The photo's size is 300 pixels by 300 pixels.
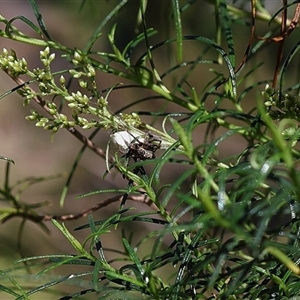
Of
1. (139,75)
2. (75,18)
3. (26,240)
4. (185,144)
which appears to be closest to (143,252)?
(26,240)

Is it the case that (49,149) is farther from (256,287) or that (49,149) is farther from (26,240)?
(256,287)

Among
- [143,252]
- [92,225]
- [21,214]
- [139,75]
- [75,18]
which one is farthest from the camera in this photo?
[75,18]

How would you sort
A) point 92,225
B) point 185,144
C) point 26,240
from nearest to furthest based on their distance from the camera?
point 185,144 < point 92,225 < point 26,240

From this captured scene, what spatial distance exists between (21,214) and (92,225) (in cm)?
30

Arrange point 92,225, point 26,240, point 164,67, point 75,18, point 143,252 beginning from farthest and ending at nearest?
point 75,18
point 164,67
point 26,240
point 143,252
point 92,225

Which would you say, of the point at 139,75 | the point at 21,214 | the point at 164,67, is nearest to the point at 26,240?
the point at 164,67

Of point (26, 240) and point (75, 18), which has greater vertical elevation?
point (75, 18)

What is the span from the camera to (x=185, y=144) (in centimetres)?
28

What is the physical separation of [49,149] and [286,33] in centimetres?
197

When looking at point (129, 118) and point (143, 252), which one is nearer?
point (129, 118)

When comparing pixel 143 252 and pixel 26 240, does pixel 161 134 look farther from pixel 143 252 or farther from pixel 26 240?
pixel 26 240

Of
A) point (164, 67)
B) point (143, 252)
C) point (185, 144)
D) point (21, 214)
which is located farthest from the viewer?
point (164, 67)

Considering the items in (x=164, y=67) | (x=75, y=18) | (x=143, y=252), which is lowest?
(x=143, y=252)

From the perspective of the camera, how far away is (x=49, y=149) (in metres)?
2.34
